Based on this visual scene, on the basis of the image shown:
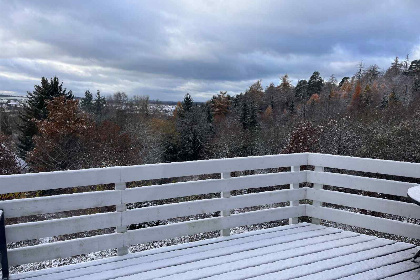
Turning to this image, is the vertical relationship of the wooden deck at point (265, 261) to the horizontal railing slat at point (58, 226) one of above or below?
below

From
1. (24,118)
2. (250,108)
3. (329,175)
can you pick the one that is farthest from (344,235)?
(250,108)

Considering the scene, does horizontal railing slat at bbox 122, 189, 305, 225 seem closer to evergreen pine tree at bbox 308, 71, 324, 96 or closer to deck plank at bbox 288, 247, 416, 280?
deck plank at bbox 288, 247, 416, 280

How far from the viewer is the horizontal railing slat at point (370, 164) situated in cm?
317

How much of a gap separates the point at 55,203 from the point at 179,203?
1.15 meters

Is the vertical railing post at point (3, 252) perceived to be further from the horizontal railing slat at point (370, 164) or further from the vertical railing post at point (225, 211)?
the horizontal railing slat at point (370, 164)

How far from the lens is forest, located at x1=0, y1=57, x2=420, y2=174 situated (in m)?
18.3

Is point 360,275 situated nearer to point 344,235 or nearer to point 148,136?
point 344,235

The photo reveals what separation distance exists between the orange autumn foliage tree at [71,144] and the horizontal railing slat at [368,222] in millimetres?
17686

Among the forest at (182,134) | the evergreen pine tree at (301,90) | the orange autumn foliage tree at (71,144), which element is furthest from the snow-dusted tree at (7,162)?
the evergreen pine tree at (301,90)

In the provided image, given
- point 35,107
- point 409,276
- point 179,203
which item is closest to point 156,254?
point 179,203

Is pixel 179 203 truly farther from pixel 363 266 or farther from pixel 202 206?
pixel 363 266

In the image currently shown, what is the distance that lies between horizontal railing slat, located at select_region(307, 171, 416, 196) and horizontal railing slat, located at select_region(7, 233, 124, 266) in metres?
2.41

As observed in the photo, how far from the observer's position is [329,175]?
12.1 feet

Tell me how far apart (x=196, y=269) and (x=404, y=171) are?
2356 mm
